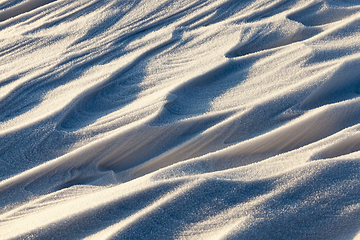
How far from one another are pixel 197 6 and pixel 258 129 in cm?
80

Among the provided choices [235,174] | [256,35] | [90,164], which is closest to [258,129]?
[235,174]

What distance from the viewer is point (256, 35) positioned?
5.11 feet

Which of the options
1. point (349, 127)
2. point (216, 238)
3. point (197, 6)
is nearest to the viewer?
point (216, 238)

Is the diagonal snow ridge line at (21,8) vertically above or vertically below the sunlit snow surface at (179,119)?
above

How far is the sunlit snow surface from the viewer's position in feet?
3.36

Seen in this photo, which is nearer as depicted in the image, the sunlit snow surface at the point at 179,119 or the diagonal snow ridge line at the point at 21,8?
the sunlit snow surface at the point at 179,119

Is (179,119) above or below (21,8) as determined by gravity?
below

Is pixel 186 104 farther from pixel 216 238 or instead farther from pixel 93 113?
pixel 216 238

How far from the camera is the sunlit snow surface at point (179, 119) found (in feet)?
3.36

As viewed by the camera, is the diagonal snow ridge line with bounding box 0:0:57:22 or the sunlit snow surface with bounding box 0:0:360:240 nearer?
the sunlit snow surface with bounding box 0:0:360:240

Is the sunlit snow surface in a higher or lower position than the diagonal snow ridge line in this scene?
lower

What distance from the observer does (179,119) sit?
1.29 m

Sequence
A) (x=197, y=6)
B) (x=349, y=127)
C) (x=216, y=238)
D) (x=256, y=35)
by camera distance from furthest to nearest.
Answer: (x=197, y=6), (x=256, y=35), (x=349, y=127), (x=216, y=238)

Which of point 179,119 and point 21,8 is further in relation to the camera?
point 21,8
